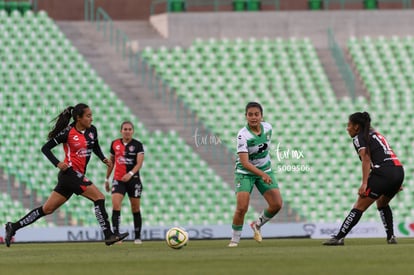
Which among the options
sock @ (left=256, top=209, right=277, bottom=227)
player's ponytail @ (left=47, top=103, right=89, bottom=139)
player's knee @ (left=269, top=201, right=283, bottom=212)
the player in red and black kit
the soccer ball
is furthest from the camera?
sock @ (left=256, top=209, right=277, bottom=227)

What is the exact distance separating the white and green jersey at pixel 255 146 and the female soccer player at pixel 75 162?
2217 mm

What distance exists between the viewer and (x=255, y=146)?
1722 cm

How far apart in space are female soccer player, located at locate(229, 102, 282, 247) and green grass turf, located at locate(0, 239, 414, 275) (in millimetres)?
1003

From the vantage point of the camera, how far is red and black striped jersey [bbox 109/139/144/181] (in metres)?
21.1

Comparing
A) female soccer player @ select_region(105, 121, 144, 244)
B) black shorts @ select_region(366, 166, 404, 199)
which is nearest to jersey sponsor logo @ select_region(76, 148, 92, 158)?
female soccer player @ select_region(105, 121, 144, 244)

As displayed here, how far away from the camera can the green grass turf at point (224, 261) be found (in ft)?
39.3

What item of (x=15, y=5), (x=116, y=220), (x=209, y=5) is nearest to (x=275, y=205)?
(x=116, y=220)

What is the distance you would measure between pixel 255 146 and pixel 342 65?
17.9 meters

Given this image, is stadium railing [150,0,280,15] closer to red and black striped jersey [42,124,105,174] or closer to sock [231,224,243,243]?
red and black striped jersey [42,124,105,174]

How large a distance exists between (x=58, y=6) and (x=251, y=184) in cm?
2081

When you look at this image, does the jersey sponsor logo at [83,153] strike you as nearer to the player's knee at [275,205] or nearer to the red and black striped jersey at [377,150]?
the player's knee at [275,205]

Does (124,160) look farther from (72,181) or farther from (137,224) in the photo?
(72,181)

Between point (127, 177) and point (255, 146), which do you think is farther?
point (127, 177)

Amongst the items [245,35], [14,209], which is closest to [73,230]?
[14,209]
